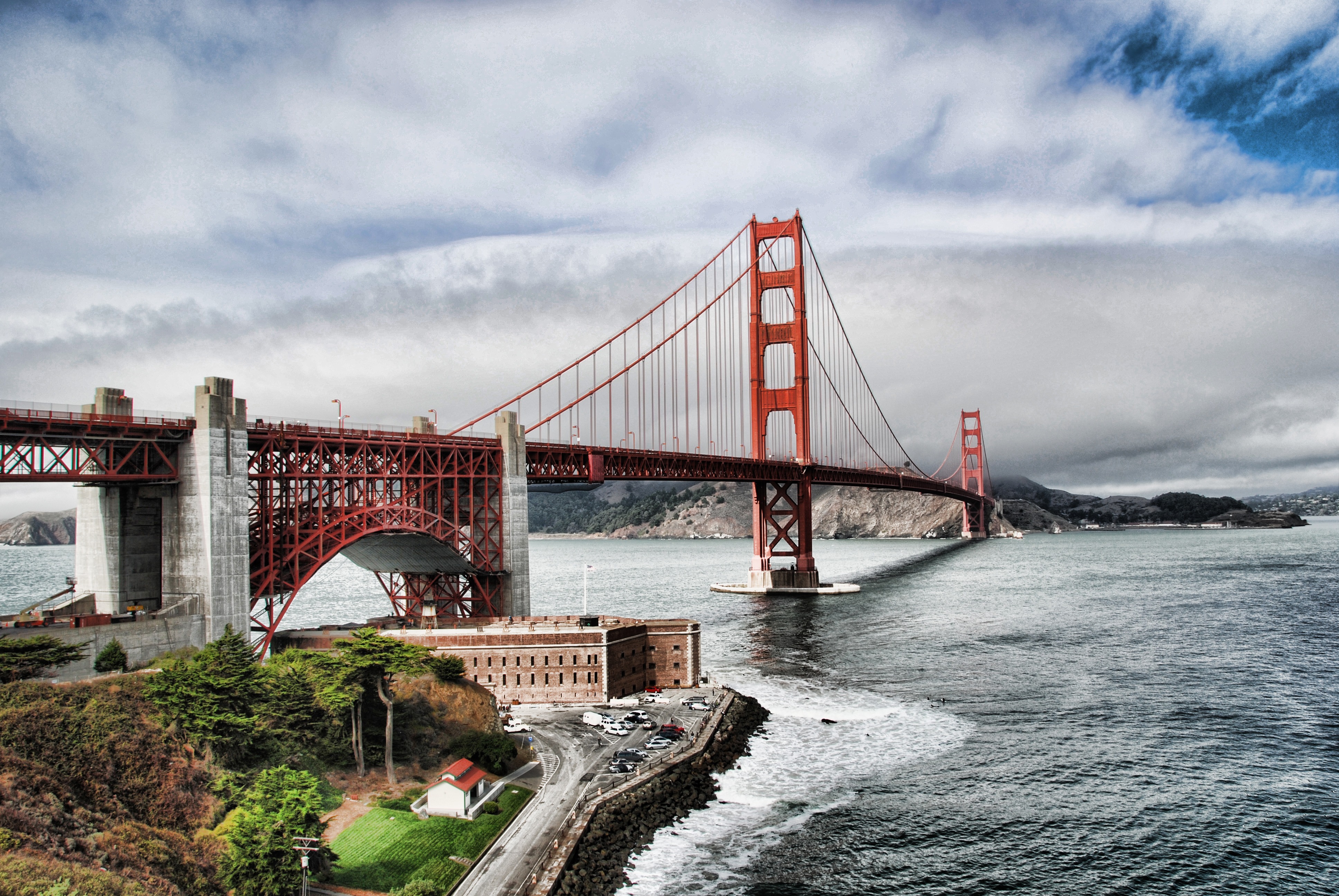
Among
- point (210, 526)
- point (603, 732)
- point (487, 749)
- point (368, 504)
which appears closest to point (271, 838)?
point (487, 749)

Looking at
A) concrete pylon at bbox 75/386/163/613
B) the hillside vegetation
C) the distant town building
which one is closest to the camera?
the hillside vegetation

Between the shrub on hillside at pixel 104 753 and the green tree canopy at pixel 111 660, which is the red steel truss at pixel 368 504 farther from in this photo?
the shrub on hillside at pixel 104 753

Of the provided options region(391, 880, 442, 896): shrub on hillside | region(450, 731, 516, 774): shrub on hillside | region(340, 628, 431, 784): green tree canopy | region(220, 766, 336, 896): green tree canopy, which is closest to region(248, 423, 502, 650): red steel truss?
region(340, 628, 431, 784): green tree canopy

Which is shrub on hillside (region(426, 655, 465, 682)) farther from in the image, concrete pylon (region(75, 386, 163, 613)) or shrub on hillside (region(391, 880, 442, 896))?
shrub on hillside (region(391, 880, 442, 896))

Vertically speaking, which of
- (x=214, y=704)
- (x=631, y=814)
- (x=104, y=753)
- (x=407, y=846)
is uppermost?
(x=214, y=704)

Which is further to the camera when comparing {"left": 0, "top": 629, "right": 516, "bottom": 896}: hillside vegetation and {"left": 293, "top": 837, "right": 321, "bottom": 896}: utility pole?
{"left": 293, "top": 837, "right": 321, "bottom": 896}: utility pole

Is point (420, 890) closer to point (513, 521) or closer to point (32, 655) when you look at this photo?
point (32, 655)
